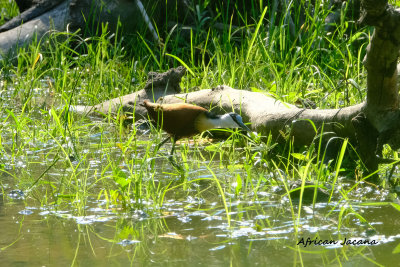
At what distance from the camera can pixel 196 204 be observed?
135 inches

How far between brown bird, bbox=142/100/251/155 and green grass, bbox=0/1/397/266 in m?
0.11

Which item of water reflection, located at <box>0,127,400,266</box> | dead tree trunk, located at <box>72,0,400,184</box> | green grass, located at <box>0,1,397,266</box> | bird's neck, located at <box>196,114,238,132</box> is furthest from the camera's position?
bird's neck, located at <box>196,114,238,132</box>

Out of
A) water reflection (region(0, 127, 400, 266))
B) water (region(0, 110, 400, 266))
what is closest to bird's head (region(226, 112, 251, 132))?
water (region(0, 110, 400, 266))

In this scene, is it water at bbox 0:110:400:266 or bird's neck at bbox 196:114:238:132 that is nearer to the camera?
water at bbox 0:110:400:266

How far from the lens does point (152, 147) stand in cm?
483

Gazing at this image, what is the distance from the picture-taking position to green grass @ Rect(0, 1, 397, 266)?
3.46 metres

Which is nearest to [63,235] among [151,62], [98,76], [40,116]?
[40,116]

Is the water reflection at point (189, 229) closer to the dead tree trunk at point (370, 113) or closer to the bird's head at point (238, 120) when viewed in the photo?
the dead tree trunk at point (370, 113)

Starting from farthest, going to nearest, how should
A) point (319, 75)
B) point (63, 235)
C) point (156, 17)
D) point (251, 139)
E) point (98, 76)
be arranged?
point (156, 17) → point (98, 76) → point (319, 75) → point (251, 139) → point (63, 235)

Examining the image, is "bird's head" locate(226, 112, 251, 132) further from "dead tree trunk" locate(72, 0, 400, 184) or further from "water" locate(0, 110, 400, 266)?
"water" locate(0, 110, 400, 266)

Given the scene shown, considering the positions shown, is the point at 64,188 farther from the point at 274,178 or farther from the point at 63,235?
the point at 274,178

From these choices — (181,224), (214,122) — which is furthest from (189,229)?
(214,122)

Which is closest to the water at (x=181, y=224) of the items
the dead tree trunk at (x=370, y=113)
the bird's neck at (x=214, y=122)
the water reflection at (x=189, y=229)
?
the water reflection at (x=189, y=229)

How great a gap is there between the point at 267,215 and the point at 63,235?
0.98 metres
